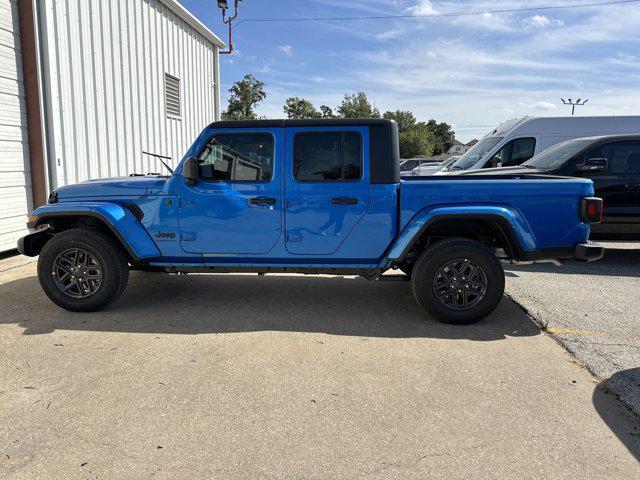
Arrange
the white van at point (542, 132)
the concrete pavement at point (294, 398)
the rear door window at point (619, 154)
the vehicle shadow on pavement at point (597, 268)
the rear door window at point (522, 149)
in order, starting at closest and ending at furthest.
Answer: the concrete pavement at point (294, 398) < the vehicle shadow on pavement at point (597, 268) < the rear door window at point (619, 154) < the white van at point (542, 132) < the rear door window at point (522, 149)

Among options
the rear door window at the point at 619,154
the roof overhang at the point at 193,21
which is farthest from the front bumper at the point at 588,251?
the roof overhang at the point at 193,21

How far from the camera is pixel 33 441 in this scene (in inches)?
103

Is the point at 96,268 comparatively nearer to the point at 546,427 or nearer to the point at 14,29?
the point at 546,427

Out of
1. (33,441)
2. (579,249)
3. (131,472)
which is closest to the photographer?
(131,472)

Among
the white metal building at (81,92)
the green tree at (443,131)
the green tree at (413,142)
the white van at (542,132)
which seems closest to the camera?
the white metal building at (81,92)

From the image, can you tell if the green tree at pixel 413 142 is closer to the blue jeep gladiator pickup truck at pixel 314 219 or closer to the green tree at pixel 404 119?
the green tree at pixel 404 119

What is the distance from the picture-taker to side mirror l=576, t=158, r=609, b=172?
22.5 ft

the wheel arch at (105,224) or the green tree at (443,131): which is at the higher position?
the green tree at (443,131)

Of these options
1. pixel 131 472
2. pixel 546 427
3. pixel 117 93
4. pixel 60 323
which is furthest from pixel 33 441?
pixel 117 93

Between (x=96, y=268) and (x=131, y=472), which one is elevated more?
(x=96, y=268)

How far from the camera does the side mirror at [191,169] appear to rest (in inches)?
176

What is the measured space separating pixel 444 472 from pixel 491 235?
9.23 feet

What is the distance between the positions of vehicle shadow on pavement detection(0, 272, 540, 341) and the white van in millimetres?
5485

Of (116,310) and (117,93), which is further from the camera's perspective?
(117,93)
